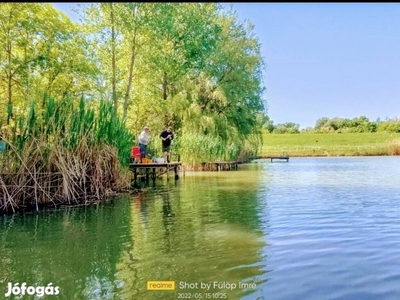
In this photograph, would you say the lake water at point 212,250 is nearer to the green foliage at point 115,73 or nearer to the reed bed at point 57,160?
the reed bed at point 57,160

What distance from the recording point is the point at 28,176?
7.85 m

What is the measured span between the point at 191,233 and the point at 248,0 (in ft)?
13.7

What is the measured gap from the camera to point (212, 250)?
4.50 m

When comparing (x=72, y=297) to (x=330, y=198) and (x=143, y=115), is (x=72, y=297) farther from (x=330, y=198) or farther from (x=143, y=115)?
(x=143, y=115)

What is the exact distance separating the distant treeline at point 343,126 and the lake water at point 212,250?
212 ft

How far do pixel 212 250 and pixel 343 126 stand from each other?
264 ft

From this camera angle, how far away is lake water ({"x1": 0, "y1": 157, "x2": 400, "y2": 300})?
130 inches

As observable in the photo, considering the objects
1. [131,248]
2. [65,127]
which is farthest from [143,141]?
[131,248]

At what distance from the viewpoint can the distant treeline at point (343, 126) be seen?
2840 inches

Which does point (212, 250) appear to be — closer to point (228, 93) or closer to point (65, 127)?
point (65, 127)

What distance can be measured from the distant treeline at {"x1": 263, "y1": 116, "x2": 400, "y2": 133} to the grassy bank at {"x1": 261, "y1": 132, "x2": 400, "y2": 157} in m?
6.25

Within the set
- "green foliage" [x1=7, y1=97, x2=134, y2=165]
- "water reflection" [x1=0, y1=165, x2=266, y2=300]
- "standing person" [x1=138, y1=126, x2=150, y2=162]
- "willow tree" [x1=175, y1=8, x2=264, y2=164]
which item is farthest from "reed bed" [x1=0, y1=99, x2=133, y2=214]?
"willow tree" [x1=175, y1=8, x2=264, y2=164]
